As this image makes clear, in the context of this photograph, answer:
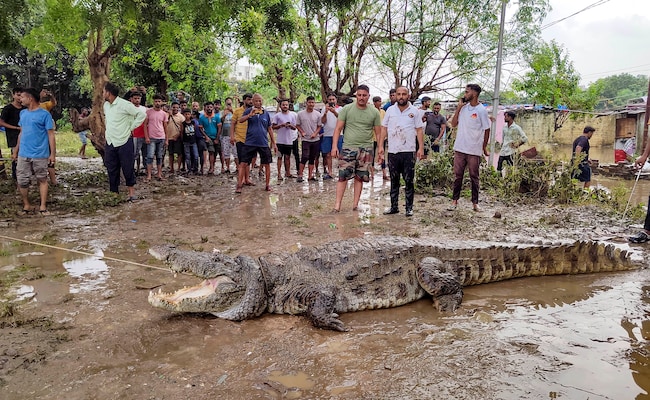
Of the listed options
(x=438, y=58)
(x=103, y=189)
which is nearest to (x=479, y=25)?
(x=438, y=58)

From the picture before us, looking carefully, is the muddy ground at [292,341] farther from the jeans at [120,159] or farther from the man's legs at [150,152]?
the man's legs at [150,152]

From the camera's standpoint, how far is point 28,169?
669 cm

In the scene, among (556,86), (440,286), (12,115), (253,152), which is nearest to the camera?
(440,286)

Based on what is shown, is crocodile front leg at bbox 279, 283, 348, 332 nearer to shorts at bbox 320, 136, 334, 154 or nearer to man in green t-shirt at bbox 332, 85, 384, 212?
man in green t-shirt at bbox 332, 85, 384, 212

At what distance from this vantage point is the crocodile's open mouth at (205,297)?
333cm

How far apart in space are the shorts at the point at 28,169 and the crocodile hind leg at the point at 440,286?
5.93 m

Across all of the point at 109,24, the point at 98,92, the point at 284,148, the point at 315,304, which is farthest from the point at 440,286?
the point at 98,92

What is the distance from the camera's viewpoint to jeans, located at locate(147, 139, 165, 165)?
1002cm

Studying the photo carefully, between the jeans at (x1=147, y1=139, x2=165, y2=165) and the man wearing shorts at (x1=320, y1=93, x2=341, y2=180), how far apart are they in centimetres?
379

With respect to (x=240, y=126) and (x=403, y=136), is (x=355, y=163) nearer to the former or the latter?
(x=403, y=136)

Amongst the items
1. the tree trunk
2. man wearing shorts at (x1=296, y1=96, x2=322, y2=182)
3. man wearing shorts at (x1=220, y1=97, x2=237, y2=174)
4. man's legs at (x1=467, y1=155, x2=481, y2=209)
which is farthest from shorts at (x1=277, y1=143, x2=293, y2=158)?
man's legs at (x1=467, y1=155, x2=481, y2=209)

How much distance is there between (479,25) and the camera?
14.3 meters

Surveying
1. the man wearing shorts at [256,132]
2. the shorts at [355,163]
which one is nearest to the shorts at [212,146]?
the man wearing shorts at [256,132]

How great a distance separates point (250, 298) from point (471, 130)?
16.2 feet
